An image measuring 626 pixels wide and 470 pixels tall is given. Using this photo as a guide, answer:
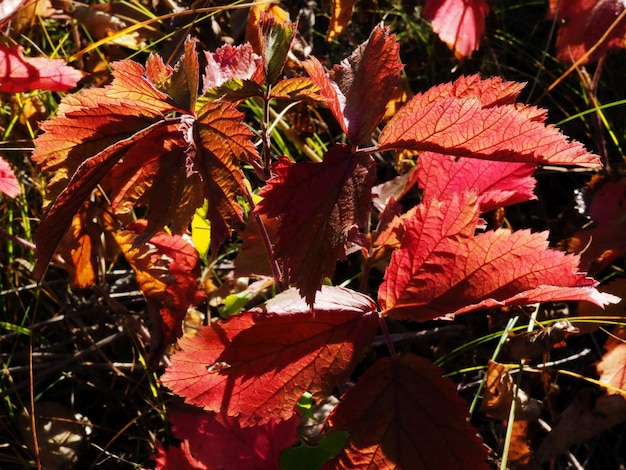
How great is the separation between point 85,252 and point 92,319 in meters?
0.31

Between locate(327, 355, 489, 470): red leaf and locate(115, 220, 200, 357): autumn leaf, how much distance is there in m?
0.46

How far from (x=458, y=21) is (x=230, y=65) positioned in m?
0.64

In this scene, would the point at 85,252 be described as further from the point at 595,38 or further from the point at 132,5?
the point at 595,38

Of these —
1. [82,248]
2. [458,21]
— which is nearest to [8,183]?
[82,248]

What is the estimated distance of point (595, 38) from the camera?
1473 millimetres

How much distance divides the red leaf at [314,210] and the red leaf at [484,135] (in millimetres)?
70

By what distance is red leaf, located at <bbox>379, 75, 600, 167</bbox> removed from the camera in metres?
0.82

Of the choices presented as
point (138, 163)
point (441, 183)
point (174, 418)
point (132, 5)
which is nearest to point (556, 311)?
point (441, 183)

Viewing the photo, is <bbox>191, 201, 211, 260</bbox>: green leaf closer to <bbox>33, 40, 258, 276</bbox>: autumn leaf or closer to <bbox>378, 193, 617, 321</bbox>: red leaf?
<bbox>33, 40, 258, 276</bbox>: autumn leaf

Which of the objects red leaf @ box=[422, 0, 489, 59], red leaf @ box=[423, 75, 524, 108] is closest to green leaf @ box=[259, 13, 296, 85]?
red leaf @ box=[423, 75, 524, 108]

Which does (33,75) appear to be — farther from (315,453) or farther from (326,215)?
(315,453)

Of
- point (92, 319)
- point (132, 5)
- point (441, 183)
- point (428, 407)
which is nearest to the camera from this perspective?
point (428, 407)

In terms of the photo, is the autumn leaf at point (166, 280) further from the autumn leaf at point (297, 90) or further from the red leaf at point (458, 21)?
the red leaf at point (458, 21)

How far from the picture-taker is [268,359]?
3.08 feet
